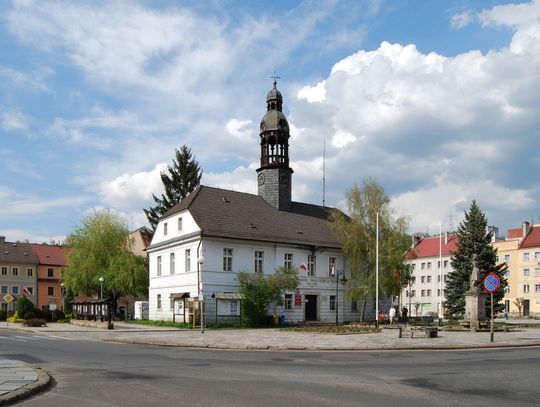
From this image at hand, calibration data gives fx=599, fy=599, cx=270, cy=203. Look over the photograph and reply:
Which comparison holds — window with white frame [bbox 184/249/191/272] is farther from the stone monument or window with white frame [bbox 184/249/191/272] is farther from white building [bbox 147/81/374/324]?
the stone monument

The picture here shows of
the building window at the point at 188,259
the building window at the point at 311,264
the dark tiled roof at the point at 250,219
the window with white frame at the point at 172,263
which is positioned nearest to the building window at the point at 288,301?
the building window at the point at 311,264

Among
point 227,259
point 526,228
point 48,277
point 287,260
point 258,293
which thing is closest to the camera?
point 258,293

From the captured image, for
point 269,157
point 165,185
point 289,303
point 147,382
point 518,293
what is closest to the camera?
point 147,382

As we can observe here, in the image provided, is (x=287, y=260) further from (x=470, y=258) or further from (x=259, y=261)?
(x=470, y=258)

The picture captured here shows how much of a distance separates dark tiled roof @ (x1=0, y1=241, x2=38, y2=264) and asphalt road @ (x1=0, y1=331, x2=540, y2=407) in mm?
72500

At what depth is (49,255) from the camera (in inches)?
3652

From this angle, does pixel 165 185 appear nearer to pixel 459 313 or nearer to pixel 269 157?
pixel 269 157

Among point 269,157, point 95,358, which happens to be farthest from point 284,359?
point 269,157

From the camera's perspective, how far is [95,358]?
19.0 metres

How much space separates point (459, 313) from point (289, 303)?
15.0 metres

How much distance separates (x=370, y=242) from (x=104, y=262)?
26504 millimetres

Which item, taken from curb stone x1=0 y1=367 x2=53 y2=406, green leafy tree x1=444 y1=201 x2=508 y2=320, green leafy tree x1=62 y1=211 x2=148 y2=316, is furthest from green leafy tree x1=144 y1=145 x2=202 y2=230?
curb stone x1=0 y1=367 x2=53 y2=406

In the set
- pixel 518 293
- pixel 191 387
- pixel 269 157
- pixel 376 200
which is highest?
pixel 269 157

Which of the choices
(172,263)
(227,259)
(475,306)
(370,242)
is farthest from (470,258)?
(172,263)
